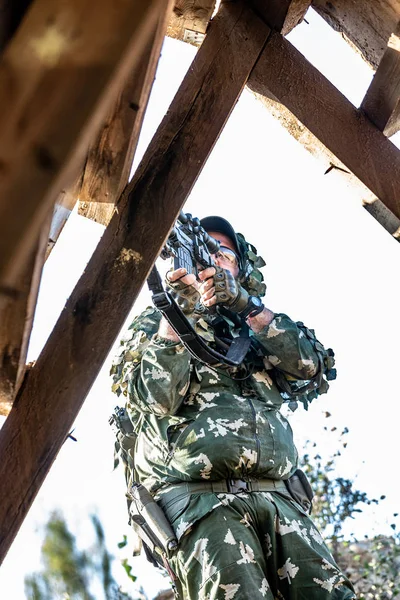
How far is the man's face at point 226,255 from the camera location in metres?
4.21

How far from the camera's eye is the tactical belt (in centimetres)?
326

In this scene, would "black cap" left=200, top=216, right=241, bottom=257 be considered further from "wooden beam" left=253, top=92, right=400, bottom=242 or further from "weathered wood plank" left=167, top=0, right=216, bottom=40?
"weathered wood plank" left=167, top=0, right=216, bottom=40

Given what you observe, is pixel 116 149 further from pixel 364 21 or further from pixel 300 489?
pixel 300 489

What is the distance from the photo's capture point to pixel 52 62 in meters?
1.10

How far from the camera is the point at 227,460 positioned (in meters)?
3.27

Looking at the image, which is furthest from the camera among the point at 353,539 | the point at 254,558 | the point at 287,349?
the point at 353,539

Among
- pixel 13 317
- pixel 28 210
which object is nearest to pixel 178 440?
pixel 13 317

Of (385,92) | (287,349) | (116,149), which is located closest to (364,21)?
(385,92)

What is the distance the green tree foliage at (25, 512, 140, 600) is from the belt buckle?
16.7 ft

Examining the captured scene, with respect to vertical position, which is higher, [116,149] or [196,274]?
[116,149]

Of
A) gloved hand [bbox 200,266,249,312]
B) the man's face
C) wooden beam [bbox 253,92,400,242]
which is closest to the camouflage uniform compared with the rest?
gloved hand [bbox 200,266,249,312]

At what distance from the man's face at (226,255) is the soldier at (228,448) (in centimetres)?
41

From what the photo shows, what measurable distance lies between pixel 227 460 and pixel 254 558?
39 centimetres

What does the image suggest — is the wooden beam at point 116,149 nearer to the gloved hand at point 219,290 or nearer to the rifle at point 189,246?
the rifle at point 189,246
